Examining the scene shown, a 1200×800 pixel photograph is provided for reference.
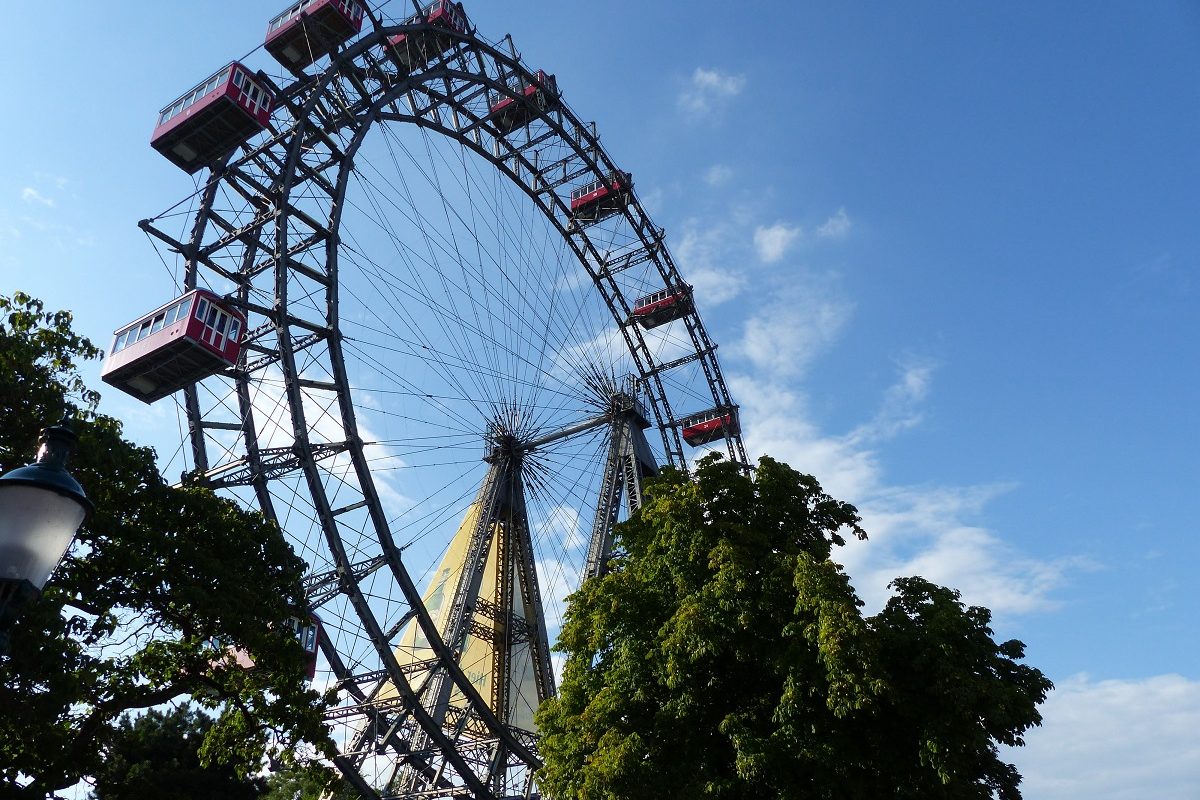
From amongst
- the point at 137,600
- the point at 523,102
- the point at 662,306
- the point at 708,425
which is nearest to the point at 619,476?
the point at 708,425

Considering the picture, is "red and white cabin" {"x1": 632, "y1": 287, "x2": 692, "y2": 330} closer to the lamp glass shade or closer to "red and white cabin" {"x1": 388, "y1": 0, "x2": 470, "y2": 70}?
"red and white cabin" {"x1": 388, "y1": 0, "x2": 470, "y2": 70}

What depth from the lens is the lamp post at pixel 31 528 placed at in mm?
3842

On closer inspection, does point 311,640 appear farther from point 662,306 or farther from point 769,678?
point 662,306

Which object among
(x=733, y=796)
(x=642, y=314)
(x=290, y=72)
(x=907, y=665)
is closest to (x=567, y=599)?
(x=733, y=796)

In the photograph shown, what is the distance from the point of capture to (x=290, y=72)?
88.0ft

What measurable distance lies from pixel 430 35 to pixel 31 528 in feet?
96.4

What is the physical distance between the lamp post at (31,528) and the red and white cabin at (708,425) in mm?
35293

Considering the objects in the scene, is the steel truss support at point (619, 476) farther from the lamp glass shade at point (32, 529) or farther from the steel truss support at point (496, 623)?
the lamp glass shade at point (32, 529)

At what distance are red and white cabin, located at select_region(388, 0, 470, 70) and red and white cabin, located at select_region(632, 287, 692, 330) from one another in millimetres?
12991

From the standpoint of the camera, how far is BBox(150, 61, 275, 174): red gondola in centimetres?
2403

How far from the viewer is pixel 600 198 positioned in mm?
36281

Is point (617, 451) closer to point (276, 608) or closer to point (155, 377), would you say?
point (155, 377)

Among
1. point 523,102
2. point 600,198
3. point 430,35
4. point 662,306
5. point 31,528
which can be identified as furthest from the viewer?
point 662,306

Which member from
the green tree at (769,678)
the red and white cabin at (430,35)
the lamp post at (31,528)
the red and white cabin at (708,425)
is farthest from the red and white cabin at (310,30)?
the lamp post at (31,528)
